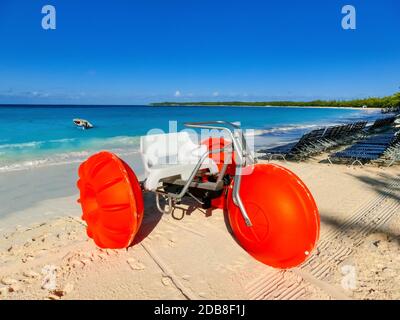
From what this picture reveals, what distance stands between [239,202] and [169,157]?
5.87ft

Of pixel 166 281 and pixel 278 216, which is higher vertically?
pixel 278 216

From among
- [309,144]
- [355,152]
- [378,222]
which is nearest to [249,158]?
[378,222]

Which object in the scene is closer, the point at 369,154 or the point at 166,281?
the point at 166,281

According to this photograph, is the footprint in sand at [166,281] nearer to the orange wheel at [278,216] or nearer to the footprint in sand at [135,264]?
the footprint in sand at [135,264]

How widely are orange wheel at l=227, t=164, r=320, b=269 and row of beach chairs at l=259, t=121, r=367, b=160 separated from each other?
5840 mm

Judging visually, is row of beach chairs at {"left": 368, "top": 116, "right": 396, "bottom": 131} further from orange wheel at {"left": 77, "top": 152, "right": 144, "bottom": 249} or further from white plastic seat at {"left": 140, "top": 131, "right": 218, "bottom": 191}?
orange wheel at {"left": 77, "top": 152, "right": 144, "bottom": 249}

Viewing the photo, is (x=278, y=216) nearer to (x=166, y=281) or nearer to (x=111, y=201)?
(x=166, y=281)

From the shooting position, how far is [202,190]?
12.8ft

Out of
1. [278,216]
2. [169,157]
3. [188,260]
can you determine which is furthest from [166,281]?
[169,157]

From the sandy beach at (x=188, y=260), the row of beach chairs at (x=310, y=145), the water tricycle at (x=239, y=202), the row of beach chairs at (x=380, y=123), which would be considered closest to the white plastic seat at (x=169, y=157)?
the water tricycle at (x=239, y=202)

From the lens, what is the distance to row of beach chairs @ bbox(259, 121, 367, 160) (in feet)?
28.9

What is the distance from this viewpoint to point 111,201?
125 inches

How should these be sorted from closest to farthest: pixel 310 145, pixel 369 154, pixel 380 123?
pixel 369 154 → pixel 310 145 → pixel 380 123

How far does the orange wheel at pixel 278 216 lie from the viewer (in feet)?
8.59
